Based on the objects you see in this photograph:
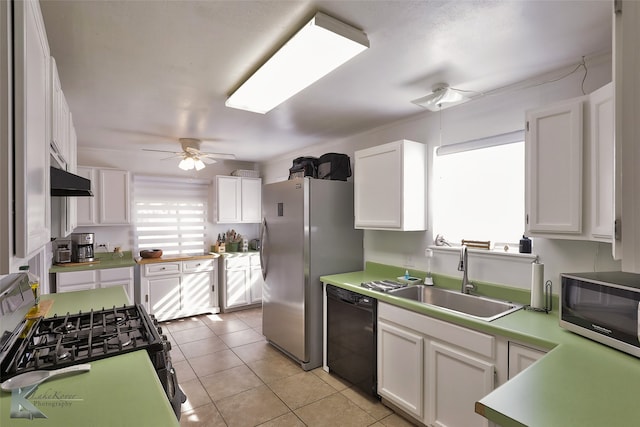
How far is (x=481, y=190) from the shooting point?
2557 millimetres

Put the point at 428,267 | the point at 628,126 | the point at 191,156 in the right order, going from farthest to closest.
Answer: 1. the point at 191,156
2. the point at 428,267
3. the point at 628,126

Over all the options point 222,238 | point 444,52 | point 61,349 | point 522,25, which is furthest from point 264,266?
point 522,25

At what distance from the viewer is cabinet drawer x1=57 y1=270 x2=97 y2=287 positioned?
3633 millimetres

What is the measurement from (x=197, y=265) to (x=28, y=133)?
4023 millimetres

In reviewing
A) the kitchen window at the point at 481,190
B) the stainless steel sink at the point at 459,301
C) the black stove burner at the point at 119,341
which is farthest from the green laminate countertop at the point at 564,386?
the black stove burner at the point at 119,341

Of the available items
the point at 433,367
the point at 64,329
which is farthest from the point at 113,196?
the point at 433,367

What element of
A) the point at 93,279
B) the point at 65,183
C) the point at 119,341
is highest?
the point at 65,183

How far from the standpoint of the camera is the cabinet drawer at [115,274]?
3.91 m

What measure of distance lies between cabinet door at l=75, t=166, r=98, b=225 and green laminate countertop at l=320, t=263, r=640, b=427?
441 centimetres

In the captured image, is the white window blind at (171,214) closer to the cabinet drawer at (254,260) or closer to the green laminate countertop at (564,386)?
the cabinet drawer at (254,260)

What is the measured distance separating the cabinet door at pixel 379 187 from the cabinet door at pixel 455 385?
3.52 ft

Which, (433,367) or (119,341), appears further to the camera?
(433,367)

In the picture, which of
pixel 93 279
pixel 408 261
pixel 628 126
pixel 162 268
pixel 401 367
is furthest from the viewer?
pixel 162 268

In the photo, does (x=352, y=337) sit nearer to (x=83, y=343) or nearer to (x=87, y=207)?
(x=83, y=343)
